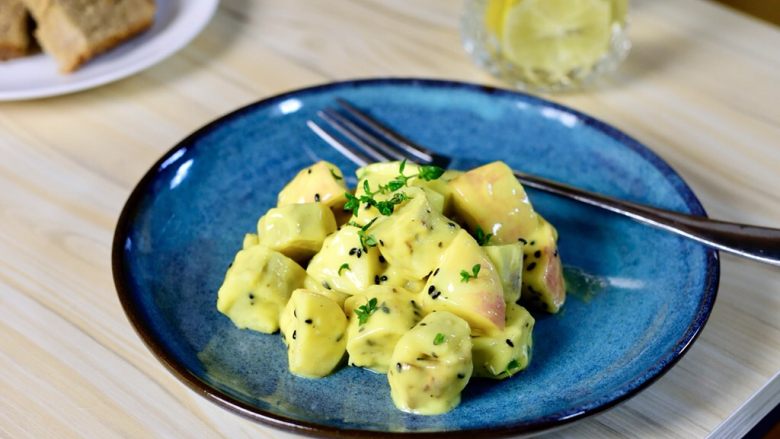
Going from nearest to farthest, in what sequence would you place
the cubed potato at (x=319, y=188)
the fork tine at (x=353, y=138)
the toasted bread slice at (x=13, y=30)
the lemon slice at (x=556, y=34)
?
the cubed potato at (x=319, y=188) < the fork tine at (x=353, y=138) < the lemon slice at (x=556, y=34) < the toasted bread slice at (x=13, y=30)

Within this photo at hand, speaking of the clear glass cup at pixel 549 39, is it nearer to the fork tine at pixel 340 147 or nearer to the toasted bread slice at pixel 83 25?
the fork tine at pixel 340 147

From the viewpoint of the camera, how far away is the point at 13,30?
162cm

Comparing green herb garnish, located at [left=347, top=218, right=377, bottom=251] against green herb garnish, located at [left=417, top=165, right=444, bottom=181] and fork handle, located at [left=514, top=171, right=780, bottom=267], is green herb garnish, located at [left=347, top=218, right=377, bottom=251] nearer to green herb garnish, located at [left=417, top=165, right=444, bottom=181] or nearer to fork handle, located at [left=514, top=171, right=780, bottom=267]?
green herb garnish, located at [left=417, top=165, right=444, bottom=181]

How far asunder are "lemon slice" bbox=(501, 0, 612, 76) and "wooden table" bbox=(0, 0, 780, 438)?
0.08 metres

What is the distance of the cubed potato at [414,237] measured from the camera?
101cm

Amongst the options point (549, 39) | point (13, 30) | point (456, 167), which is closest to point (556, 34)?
point (549, 39)

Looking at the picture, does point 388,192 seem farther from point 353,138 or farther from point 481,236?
point 353,138

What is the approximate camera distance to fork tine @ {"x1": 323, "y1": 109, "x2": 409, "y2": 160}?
1.37m

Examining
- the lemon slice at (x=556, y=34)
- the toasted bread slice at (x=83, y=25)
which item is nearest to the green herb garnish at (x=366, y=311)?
the lemon slice at (x=556, y=34)

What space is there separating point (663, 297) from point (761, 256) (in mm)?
126

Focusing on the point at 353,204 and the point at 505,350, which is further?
the point at 353,204

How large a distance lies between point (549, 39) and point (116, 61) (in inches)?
28.9

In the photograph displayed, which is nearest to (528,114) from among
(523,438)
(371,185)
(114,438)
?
(371,185)

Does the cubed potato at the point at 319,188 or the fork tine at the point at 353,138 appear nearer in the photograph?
the cubed potato at the point at 319,188
